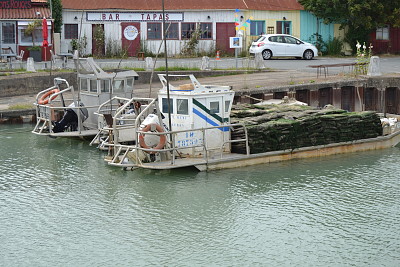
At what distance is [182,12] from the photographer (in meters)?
44.4

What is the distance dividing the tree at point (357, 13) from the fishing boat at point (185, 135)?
23899 mm

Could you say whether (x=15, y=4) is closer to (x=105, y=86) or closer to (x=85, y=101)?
(x=85, y=101)

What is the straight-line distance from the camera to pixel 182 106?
20.8m

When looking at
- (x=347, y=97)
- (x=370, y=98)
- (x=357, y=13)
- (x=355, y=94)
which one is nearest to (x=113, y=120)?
(x=347, y=97)

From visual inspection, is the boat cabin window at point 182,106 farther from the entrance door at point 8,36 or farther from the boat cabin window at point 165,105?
the entrance door at point 8,36

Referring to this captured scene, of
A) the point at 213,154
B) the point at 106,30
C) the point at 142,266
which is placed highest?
the point at 106,30

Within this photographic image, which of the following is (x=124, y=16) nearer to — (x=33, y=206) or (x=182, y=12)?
(x=182, y=12)

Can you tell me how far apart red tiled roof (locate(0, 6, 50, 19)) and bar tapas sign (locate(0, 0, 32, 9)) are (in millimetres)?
209

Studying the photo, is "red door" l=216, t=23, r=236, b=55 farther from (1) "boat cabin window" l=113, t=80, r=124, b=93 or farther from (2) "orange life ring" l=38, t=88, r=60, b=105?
(1) "boat cabin window" l=113, t=80, r=124, b=93

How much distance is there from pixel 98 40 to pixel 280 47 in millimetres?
10827

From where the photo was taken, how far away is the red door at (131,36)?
43719 mm

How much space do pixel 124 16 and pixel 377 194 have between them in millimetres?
27551

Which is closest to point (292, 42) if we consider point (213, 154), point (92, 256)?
point (213, 154)

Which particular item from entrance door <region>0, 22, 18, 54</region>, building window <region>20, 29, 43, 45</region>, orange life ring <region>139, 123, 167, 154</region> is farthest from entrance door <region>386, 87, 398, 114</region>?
entrance door <region>0, 22, 18, 54</region>
